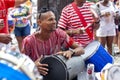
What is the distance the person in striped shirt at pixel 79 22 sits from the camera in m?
4.84

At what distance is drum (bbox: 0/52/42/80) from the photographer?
5.65ft

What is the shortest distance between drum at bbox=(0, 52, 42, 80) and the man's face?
2.11 m

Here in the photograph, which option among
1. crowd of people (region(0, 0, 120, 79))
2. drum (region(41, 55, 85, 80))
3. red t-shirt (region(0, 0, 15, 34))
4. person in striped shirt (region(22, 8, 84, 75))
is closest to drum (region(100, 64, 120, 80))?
drum (region(41, 55, 85, 80))

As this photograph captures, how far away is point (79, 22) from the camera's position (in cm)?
486

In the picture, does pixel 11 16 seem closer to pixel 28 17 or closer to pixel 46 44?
pixel 28 17

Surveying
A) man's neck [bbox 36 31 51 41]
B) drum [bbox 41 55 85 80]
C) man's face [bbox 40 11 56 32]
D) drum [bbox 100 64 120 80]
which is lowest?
drum [bbox 41 55 85 80]

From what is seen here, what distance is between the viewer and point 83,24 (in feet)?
16.0

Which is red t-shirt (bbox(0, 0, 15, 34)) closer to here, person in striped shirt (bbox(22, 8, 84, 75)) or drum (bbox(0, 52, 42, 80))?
person in striped shirt (bbox(22, 8, 84, 75))

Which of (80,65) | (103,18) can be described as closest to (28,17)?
(103,18)

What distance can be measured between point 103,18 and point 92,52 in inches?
161

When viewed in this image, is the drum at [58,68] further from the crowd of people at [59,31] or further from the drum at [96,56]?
the drum at [96,56]

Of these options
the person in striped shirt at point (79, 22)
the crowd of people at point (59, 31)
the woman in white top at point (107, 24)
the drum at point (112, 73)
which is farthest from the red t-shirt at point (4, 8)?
the woman in white top at point (107, 24)

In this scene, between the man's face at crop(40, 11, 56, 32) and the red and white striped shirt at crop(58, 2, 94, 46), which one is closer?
the man's face at crop(40, 11, 56, 32)

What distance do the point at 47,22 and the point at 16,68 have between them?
89.3 inches
